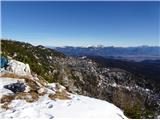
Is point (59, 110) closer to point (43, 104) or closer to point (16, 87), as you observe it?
point (43, 104)

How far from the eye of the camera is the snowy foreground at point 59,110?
1070 inches

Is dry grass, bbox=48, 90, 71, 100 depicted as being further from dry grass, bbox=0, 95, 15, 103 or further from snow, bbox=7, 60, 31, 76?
snow, bbox=7, 60, 31, 76

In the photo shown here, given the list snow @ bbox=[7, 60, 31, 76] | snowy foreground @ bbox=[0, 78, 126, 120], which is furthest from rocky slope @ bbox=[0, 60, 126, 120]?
snow @ bbox=[7, 60, 31, 76]

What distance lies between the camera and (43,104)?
100 feet

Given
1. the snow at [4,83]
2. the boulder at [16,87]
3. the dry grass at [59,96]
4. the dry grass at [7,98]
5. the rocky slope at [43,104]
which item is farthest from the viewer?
the boulder at [16,87]

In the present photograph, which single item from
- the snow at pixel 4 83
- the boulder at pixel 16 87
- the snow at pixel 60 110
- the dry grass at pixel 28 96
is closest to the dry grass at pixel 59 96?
the snow at pixel 60 110

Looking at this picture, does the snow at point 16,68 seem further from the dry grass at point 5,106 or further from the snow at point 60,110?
the dry grass at point 5,106

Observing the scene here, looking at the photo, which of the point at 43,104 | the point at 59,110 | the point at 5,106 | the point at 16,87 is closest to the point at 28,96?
the point at 16,87

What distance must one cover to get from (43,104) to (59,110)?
8.59ft

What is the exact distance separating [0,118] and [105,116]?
9.33 m

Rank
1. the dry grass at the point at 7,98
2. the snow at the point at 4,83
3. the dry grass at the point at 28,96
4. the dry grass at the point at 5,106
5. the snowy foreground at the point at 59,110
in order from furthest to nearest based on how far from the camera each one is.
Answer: the snow at the point at 4,83, the dry grass at the point at 28,96, the dry grass at the point at 7,98, the dry grass at the point at 5,106, the snowy foreground at the point at 59,110

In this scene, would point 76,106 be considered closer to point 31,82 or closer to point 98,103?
point 98,103


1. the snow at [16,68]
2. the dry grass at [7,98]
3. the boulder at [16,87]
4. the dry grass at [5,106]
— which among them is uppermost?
the snow at [16,68]

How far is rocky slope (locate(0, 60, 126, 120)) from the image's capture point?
90.4 feet
